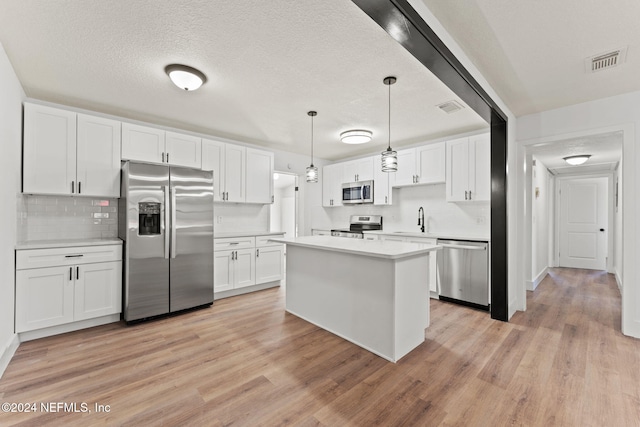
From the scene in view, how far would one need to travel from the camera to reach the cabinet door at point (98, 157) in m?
3.22

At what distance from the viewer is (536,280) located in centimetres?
509

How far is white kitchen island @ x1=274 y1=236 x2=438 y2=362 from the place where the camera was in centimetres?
244

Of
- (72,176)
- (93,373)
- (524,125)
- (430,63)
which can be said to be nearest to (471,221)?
(524,125)

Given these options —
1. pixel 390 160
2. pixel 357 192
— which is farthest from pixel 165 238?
pixel 357 192

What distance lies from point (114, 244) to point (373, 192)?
3995 millimetres

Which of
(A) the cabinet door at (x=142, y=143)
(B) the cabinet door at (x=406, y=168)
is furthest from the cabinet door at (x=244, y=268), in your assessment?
(B) the cabinet door at (x=406, y=168)

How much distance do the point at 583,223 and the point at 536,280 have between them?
275 centimetres

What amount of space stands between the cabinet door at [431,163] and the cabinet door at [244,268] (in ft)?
9.77

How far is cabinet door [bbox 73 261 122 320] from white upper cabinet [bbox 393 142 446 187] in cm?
421

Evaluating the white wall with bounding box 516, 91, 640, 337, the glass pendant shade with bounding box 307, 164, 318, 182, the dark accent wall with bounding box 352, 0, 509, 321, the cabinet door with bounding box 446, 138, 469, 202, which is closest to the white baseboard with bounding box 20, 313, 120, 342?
the glass pendant shade with bounding box 307, 164, 318, 182

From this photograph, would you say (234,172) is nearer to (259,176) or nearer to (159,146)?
(259,176)

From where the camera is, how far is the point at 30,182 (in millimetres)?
2934

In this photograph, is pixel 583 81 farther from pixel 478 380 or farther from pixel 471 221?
pixel 478 380

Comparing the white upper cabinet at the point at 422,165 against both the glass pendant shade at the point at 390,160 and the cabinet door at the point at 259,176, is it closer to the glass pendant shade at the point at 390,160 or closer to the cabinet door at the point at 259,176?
the glass pendant shade at the point at 390,160
